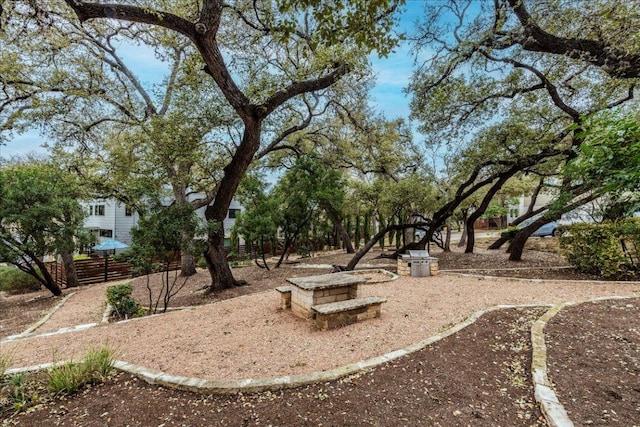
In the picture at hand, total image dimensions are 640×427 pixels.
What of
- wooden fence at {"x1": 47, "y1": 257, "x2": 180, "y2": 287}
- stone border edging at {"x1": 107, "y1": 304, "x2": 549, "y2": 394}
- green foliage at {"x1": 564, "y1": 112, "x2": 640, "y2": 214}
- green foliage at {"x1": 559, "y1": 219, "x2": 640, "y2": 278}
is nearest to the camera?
green foliage at {"x1": 564, "y1": 112, "x2": 640, "y2": 214}

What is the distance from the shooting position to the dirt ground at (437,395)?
7.38 feet

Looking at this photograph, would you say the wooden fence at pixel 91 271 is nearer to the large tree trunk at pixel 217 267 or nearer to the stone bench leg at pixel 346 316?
the large tree trunk at pixel 217 267

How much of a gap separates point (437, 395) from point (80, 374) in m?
3.32

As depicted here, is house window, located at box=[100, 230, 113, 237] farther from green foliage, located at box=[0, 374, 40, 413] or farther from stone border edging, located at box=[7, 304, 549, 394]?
green foliage, located at box=[0, 374, 40, 413]

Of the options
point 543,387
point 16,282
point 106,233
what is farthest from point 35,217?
point 106,233

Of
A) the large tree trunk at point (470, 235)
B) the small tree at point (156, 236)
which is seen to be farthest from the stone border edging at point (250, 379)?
the large tree trunk at point (470, 235)

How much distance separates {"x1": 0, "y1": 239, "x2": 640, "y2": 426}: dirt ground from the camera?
2248 mm

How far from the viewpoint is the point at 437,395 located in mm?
2494

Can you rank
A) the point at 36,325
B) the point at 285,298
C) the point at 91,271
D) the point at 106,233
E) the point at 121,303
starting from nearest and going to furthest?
the point at 285,298 < the point at 36,325 < the point at 121,303 < the point at 91,271 < the point at 106,233

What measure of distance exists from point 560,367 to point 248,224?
8554mm

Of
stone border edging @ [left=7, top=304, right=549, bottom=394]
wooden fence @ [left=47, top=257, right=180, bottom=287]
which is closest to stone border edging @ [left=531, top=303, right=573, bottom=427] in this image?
stone border edging @ [left=7, top=304, right=549, bottom=394]

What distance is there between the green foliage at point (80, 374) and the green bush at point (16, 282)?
11.6 meters

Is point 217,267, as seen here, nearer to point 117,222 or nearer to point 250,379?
point 250,379

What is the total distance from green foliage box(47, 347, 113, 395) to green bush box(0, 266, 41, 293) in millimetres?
11575
